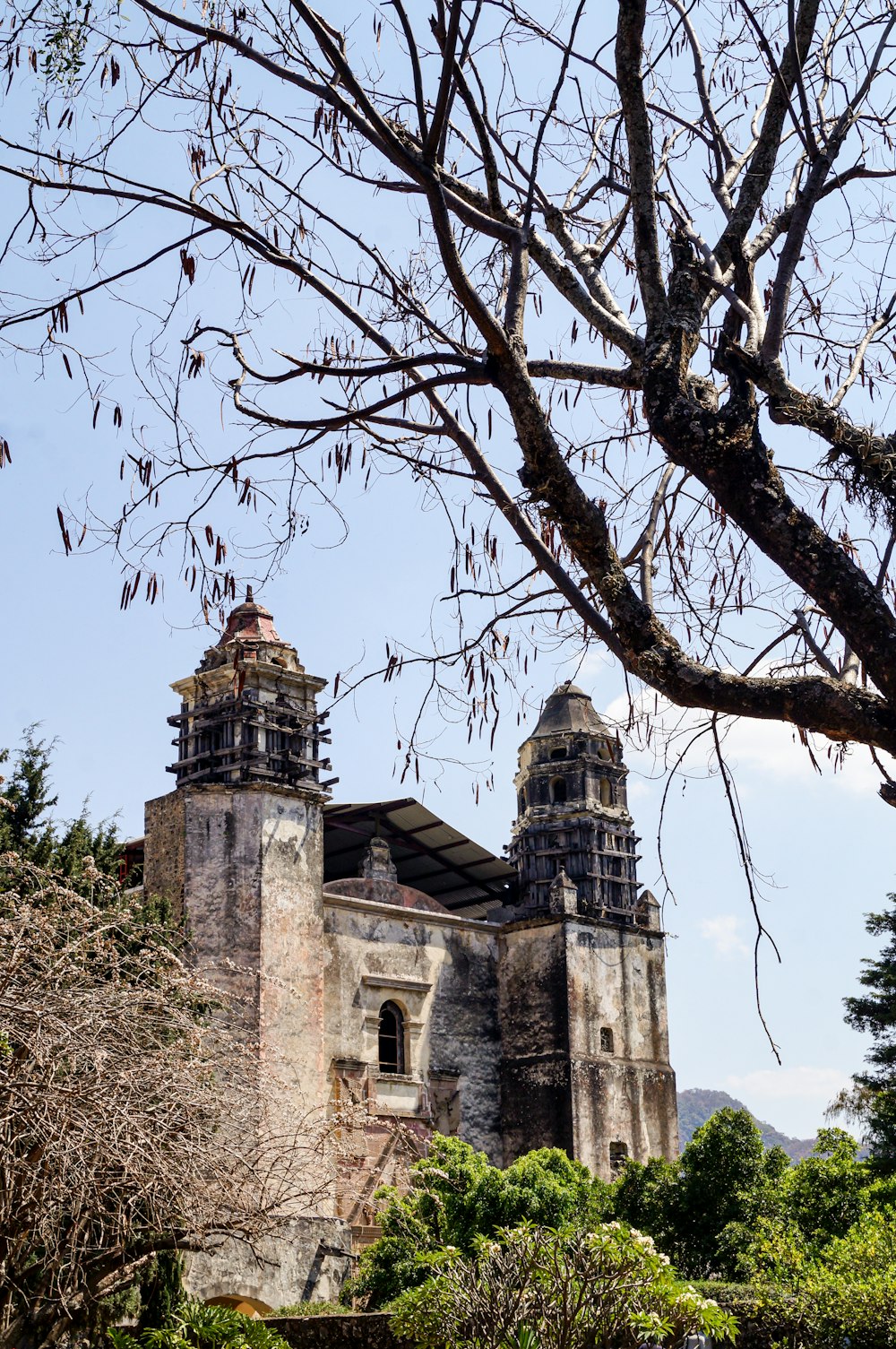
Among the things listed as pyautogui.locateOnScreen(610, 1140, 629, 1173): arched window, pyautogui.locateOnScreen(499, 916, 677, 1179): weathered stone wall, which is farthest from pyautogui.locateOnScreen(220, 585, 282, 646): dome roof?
pyautogui.locateOnScreen(610, 1140, 629, 1173): arched window

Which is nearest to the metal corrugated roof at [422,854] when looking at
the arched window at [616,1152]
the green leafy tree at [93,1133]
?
the arched window at [616,1152]

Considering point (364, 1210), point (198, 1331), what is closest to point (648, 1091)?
point (364, 1210)

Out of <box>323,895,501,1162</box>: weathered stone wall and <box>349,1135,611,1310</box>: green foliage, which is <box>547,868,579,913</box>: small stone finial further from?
<box>349,1135,611,1310</box>: green foliage

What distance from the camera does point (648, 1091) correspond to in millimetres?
26875

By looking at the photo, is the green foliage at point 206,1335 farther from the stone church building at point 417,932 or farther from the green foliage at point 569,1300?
the stone church building at point 417,932

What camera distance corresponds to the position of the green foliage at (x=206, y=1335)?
11266 millimetres

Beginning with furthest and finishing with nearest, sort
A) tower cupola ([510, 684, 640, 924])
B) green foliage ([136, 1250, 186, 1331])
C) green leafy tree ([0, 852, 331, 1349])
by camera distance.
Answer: tower cupola ([510, 684, 640, 924])
green foliage ([136, 1250, 186, 1331])
green leafy tree ([0, 852, 331, 1349])

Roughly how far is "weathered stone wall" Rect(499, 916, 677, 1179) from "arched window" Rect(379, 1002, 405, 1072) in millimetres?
2164

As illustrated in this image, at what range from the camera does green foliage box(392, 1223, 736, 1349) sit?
361 inches

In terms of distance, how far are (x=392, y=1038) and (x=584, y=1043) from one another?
325cm

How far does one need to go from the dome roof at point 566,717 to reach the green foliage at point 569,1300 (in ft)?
64.2

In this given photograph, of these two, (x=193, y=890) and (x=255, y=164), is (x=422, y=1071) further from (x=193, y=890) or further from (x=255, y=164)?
(x=255, y=164)

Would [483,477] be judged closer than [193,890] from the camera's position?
Yes

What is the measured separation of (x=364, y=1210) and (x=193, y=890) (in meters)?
5.33
